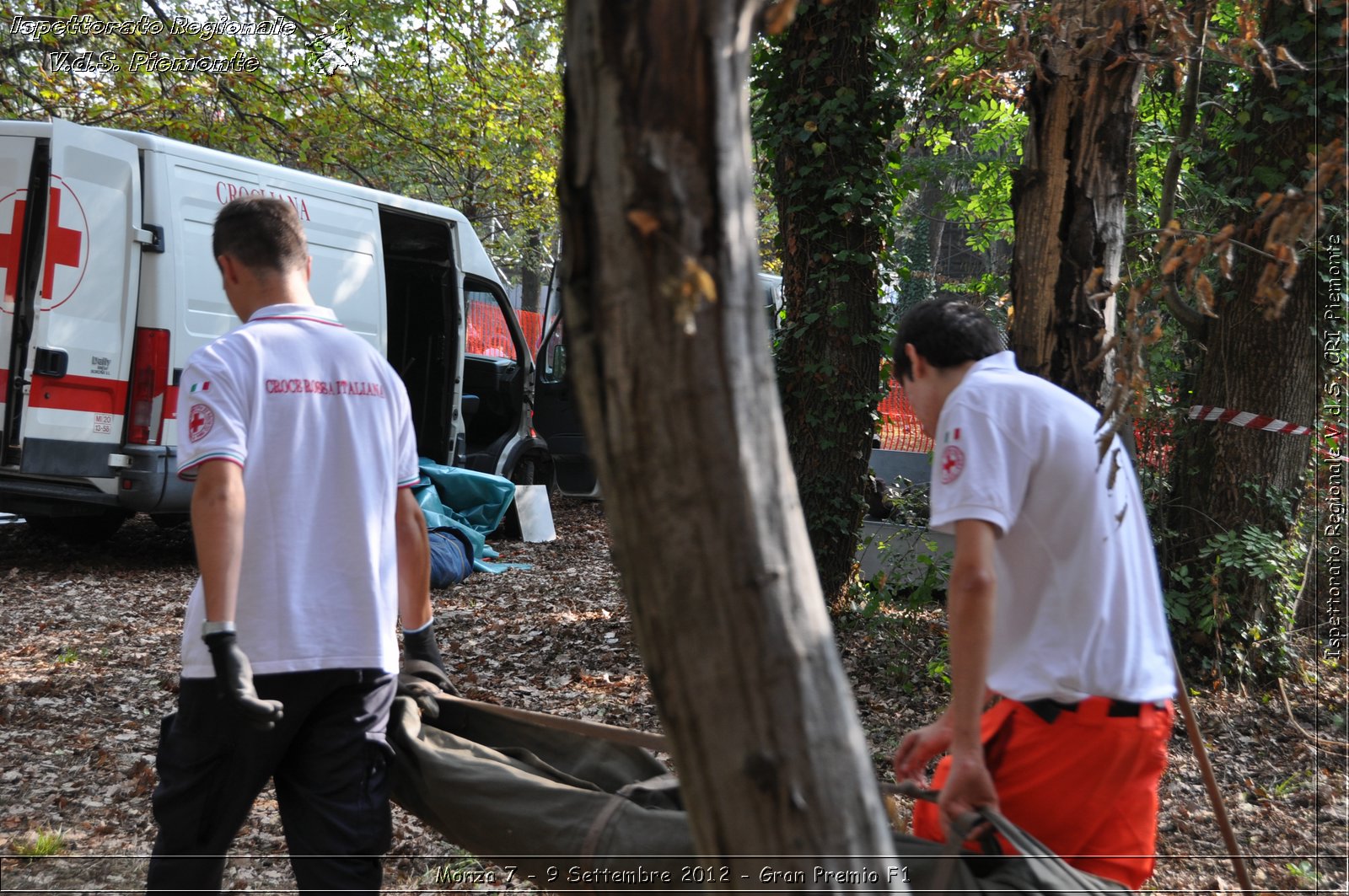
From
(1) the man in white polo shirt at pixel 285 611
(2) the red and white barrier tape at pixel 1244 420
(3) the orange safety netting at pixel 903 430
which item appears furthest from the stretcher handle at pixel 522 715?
(3) the orange safety netting at pixel 903 430

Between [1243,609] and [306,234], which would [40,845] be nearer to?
[306,234]

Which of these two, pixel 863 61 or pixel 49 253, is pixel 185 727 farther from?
→ pixel 49 253

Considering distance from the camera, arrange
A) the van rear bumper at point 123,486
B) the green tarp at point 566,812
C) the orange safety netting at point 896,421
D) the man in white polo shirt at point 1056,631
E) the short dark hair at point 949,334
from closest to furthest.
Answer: the green tarp at point 566,812
the man in white polo shirt at point 1056,631
the short dark hair at point 949,334
the orange safety netting at point 896,421
the van rear bumper at point 123,486

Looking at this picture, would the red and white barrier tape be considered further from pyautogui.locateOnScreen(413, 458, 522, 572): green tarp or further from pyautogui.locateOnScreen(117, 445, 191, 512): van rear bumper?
pyautogui.locateOnScreen(117, 445, 191, 512): van rear bumper

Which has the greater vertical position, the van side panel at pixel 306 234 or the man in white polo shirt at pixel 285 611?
the van side panel at pixel 306 234

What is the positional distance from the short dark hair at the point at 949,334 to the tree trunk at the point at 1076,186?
1357mm

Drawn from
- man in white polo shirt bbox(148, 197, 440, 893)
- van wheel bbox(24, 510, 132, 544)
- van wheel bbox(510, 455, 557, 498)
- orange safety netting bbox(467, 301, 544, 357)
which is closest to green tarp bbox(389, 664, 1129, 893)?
man in white polo shirt bbox(148, 197, 440, 893)

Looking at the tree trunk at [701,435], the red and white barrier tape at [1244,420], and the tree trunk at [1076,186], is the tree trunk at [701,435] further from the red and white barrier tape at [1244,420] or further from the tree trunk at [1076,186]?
the red and white barrier tape at [1244,420]

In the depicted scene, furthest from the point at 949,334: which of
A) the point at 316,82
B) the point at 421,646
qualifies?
the point at 316,82

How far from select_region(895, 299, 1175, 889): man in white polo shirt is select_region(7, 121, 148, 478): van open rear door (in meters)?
6.82

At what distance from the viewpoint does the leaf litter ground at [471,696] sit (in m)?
3.90

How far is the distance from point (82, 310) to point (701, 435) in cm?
737

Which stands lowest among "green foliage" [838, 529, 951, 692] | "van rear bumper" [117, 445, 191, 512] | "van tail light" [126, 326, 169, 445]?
"green foliage" [838, 529, 951, 692]

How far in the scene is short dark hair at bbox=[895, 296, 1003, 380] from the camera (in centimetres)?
249
